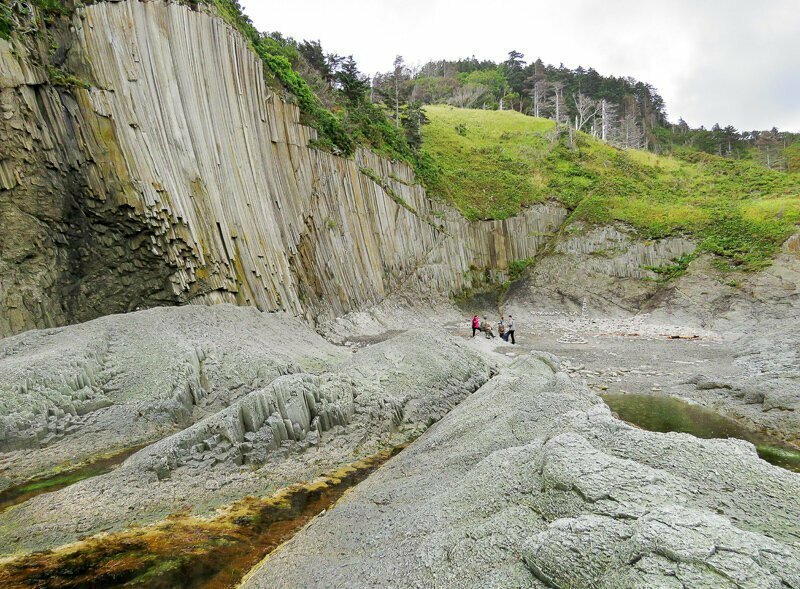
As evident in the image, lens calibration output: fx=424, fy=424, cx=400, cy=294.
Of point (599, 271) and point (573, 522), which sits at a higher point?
point (573, 522)

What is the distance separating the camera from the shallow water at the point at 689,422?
9461mm

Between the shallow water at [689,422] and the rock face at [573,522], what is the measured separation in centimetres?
572

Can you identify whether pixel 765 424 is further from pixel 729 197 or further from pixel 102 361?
pixel 729 197

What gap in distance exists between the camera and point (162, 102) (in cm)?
1673

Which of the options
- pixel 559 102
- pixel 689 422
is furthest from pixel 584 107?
pixel 689 422

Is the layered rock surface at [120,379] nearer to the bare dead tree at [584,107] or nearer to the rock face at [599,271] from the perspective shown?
the rock face at [599,271]

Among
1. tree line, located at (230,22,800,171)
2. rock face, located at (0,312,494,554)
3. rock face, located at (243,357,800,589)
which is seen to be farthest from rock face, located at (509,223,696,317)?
rock face, located at (243,357,800,589)

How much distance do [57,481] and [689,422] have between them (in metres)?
14.6

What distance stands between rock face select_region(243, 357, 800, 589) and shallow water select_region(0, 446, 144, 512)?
4.78 metres

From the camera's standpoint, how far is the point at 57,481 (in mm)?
7930

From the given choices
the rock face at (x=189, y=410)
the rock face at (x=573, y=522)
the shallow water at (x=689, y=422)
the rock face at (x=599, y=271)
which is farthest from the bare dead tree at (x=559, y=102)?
the rock face at (x=573, y=522)

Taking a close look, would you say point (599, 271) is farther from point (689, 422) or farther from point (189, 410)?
point (189, 410)

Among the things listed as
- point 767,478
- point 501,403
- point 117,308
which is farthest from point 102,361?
point 767,478

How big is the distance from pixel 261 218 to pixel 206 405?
1120 cm
